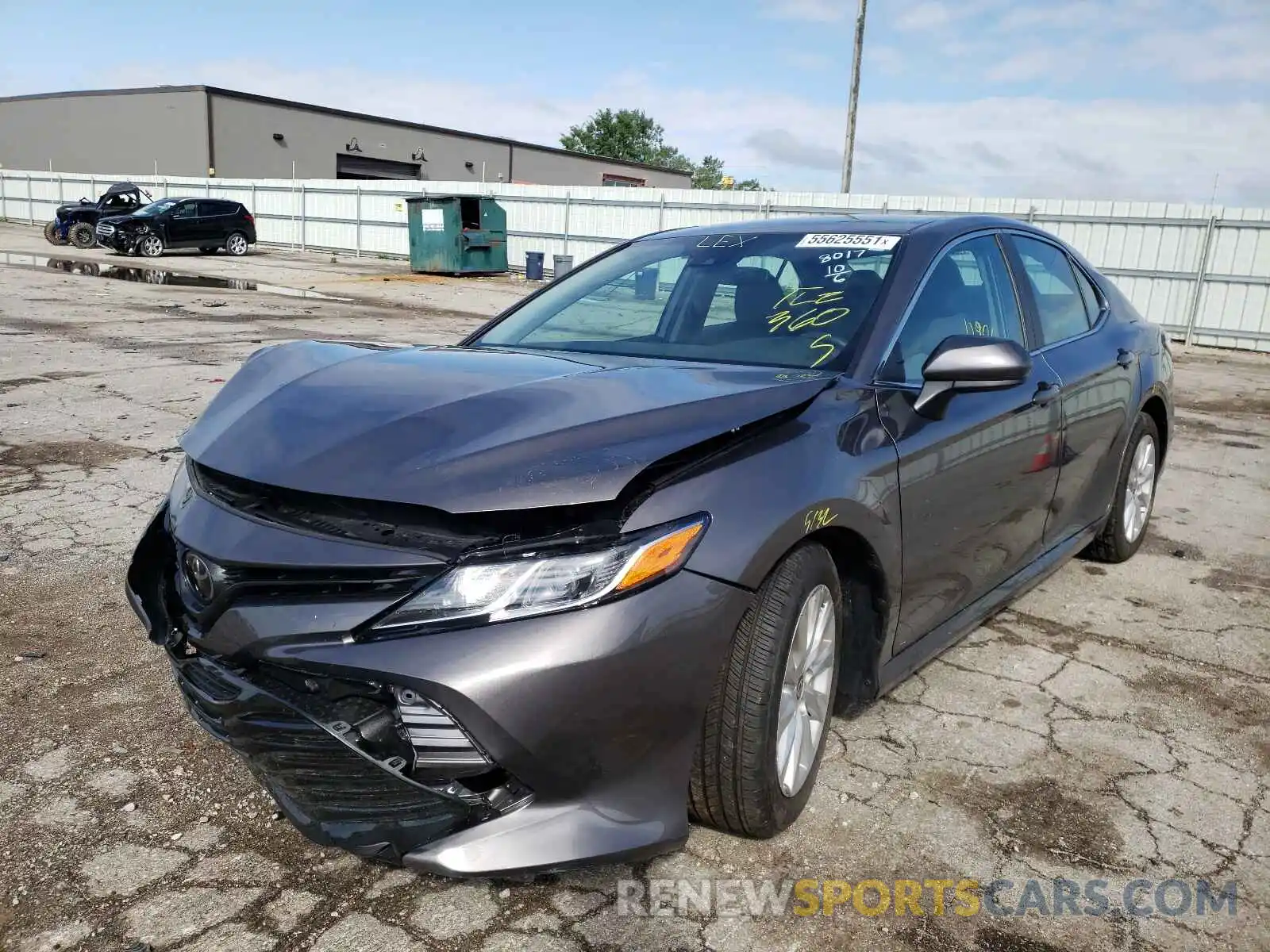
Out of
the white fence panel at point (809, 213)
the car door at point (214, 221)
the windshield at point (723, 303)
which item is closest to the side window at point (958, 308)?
the windshield at point (723, 303)

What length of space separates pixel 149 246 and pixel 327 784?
25.9 m

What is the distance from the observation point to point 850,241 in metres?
3.28

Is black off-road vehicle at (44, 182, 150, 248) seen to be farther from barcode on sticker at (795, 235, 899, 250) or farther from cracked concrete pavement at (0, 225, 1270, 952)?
barcode on sticker at (795, 235, 899, 250)

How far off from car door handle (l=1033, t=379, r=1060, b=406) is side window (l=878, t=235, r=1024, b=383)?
191mm

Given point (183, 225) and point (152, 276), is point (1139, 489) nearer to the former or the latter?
point (152, 276)

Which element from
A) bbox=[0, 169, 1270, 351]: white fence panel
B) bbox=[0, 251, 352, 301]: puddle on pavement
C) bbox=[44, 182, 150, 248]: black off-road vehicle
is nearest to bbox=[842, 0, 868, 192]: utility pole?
bbox=[0, 169, 1270, 351]: white fence panel

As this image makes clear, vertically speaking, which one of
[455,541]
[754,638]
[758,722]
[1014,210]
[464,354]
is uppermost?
[1014,210]

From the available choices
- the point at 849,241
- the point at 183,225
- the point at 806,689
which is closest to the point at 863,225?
the point at 849,241

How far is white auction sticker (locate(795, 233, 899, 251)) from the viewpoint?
10.5ft

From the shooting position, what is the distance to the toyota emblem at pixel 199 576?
6.91 ft

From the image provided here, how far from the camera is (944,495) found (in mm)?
2883

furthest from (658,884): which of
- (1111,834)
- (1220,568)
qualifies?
(1220,568)

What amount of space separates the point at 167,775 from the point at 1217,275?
18875 millimetres

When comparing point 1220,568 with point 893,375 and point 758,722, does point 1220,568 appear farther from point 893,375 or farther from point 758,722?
point 758,722
